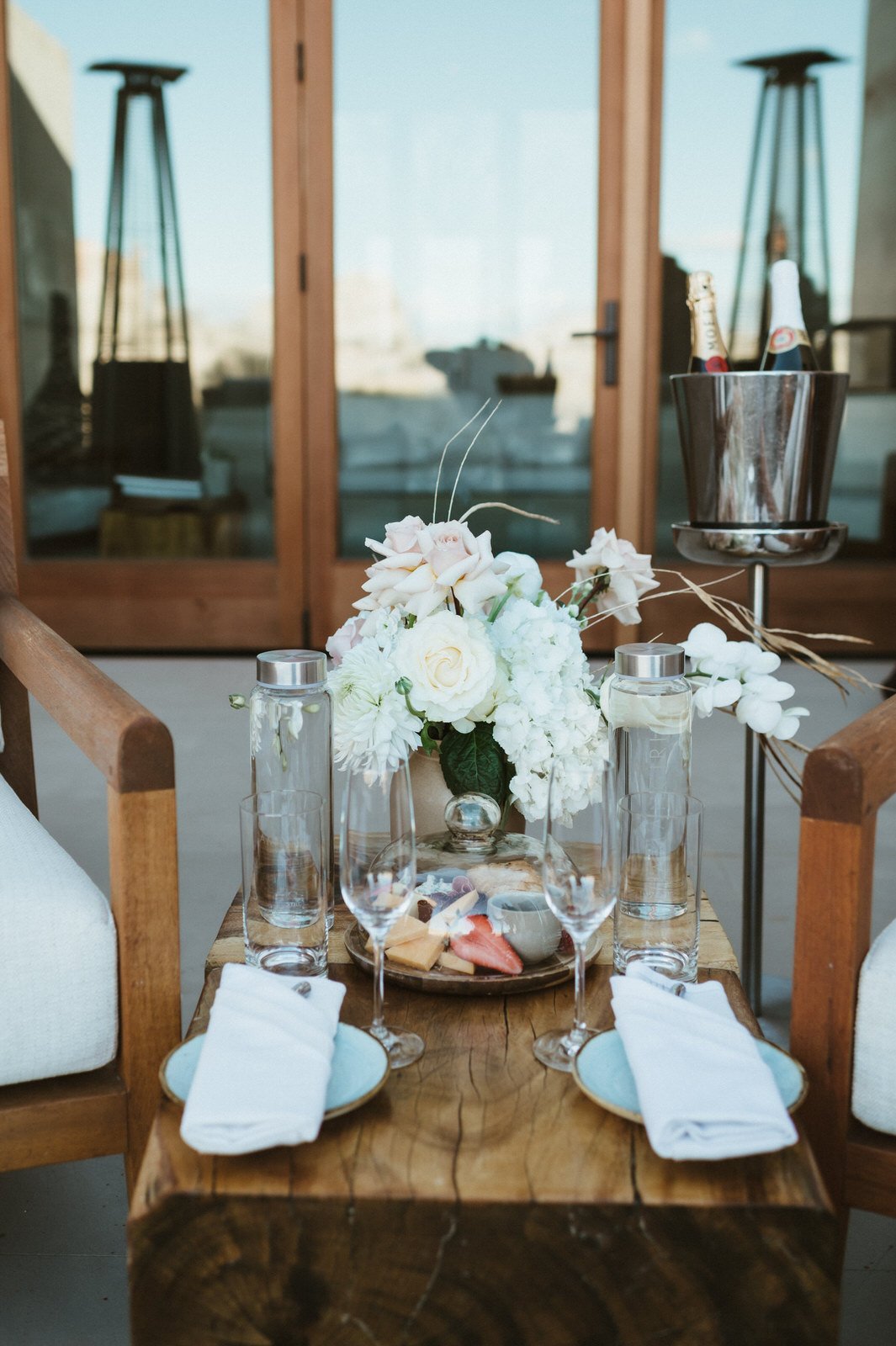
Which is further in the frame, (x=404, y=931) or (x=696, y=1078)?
(x=404, y=931)

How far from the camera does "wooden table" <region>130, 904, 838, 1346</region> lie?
79 centimetres

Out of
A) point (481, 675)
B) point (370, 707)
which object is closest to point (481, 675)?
point (481, 675)

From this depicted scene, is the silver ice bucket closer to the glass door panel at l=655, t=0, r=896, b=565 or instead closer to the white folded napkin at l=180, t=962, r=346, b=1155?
the white folded napkin at l=180, t=962, r=346, b=1155

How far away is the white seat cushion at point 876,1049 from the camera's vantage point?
1.02 metres

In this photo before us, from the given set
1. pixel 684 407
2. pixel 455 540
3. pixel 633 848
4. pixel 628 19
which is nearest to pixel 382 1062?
pixel 633 848

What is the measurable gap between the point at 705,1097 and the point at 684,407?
1.02m

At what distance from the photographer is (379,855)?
0.97 meters

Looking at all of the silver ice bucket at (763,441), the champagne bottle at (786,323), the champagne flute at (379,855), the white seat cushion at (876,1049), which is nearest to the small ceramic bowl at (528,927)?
the champagne flute at (379,855)

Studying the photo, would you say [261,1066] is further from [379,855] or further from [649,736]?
[649,736]

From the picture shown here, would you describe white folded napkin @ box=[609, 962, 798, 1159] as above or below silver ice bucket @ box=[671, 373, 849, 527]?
below

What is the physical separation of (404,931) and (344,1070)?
0.65 ft

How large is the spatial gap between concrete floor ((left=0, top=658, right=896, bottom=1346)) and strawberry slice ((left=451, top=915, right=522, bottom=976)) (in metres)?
0.50

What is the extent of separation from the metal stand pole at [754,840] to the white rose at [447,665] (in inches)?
24.1

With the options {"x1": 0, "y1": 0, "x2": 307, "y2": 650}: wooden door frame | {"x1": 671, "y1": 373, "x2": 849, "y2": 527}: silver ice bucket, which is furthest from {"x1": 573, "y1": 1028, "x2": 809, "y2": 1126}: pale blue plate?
{"x1": 0, "y1": 0, "x2": 307, "y2": 650}: wooden door frame
